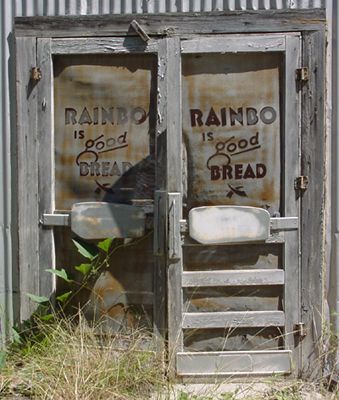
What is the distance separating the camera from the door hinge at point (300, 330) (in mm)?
4957

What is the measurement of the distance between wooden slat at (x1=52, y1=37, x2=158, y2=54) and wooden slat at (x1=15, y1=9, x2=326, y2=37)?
0.15 ft

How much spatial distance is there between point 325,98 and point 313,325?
5.34 ft

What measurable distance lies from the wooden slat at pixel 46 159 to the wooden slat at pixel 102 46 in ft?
0.33

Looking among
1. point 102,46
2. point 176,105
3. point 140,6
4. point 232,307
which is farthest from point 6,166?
point 232,307

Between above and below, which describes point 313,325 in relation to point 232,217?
below

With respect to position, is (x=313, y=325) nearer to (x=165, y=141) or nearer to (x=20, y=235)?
(x=165, y=141)

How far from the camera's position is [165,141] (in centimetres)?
489

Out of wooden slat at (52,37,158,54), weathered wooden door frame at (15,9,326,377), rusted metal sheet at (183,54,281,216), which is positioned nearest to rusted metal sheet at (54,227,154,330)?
weathered wooden door frame at (15,9,326,377)

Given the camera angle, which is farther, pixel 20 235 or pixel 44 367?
pixel 20 235

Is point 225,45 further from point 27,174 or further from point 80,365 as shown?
point 80,365

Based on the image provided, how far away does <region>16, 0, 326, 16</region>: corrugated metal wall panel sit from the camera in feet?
16.1

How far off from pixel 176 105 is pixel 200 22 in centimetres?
60

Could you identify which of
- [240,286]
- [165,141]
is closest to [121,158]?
[165,141]

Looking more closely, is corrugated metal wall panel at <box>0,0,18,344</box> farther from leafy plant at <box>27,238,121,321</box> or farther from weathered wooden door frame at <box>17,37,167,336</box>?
leafy plant at <box>27,238,121,321</box>
